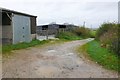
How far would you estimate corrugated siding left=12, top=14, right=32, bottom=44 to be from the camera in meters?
20.3

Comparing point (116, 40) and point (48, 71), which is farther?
point (116, 40)

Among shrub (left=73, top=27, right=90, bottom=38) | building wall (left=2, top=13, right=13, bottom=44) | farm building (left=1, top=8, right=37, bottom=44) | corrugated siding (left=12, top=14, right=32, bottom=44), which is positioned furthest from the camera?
shrub (left=73, top=27, right=90, bottom=38)

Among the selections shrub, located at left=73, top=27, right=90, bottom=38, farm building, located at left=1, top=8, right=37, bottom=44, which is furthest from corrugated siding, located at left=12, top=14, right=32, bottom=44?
shrub, located at left=73, top=27, right=90, bottom=38

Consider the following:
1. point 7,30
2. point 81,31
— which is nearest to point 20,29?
point 7,30

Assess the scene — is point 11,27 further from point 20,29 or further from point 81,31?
point 81,31

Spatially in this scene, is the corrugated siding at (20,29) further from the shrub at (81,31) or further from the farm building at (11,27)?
the shrub at (81,31)

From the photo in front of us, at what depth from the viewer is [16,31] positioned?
67.4ft

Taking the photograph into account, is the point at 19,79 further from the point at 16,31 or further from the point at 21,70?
the point at 16,31

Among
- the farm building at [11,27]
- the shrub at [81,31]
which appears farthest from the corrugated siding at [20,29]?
the shrub at [81,31]

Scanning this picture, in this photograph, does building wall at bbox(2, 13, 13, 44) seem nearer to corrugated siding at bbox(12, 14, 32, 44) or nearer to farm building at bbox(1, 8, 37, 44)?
farm building at bbox(1, 8, 37, 44)

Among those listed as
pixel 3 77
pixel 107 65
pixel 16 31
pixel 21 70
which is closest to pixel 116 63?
pixel 107 65

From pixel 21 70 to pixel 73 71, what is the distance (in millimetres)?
2156

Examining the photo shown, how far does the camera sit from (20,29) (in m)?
21.6

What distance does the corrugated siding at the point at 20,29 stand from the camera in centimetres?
2031
